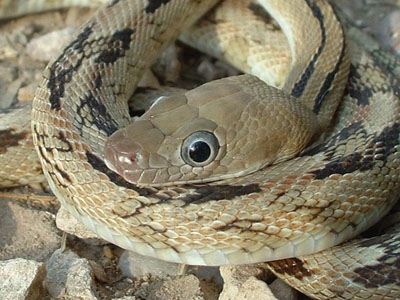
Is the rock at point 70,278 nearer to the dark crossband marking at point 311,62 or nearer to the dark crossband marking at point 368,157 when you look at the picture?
the dark crossband marking at point 368,157

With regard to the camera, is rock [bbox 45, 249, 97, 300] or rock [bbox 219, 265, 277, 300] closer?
rock [bbox 219, 265, 277, 300]

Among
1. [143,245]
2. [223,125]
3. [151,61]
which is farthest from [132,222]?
[151,61]

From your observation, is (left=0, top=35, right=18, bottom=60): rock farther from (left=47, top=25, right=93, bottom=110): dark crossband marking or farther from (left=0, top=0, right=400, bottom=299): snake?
(left=0, top=0, right=400, bottom=299): snake

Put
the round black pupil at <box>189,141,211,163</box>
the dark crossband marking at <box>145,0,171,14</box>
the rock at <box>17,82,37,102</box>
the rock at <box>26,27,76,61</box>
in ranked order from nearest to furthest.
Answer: the round black pupil at <box>189,141,211,163</box>
the dark crossband marking at <box>145,0,171,14</box>
the rock at <box>17,82,37,102</box>
the rock at <box>26,27,76,61</box>

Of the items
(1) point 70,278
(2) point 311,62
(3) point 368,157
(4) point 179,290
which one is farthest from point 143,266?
(2) point 311,62

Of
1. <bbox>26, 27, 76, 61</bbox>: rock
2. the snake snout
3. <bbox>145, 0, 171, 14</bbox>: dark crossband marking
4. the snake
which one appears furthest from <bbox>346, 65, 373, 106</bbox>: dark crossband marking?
<bbox>26, 27, 76, 61</bbox>: rock

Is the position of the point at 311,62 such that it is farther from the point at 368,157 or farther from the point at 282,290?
the point at 282,290
